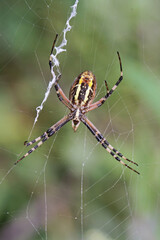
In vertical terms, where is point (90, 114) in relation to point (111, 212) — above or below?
above

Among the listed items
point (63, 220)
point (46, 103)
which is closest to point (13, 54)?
point (46, 103)

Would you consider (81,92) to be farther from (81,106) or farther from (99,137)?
(99,137)

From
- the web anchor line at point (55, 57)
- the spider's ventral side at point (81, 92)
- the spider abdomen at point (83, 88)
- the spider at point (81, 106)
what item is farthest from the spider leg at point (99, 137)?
the web anchor line at point (55, 57)

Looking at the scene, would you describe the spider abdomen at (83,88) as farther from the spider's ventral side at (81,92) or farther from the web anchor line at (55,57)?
the web anchor line at (55,57)

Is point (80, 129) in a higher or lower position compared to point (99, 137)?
higher

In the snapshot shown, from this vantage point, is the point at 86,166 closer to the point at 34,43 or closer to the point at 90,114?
the point at 90,114

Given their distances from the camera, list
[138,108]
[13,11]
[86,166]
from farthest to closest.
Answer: [138,108], [86,166], [13,11]

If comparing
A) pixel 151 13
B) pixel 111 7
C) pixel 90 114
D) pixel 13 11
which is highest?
pixel 13 11

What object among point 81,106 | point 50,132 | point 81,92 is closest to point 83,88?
point 81,92
